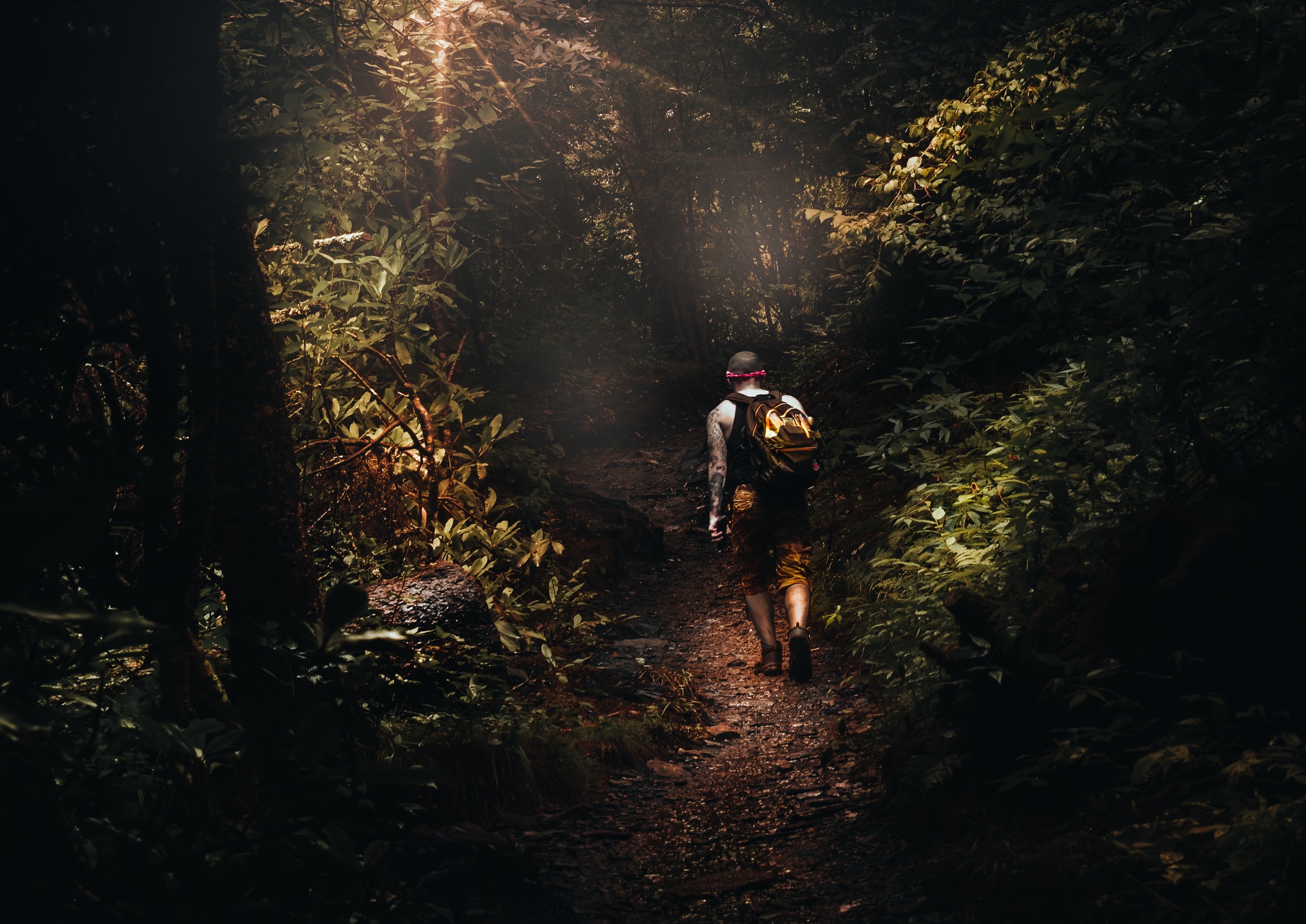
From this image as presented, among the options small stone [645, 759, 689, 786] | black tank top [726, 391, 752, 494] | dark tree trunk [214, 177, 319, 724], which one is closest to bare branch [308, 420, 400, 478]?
dark tree trunk [214, 177, 319, 724]

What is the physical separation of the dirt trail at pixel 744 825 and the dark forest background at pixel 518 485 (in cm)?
28

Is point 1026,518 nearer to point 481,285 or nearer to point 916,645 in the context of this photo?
point 916,645

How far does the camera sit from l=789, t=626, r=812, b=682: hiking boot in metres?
6.40

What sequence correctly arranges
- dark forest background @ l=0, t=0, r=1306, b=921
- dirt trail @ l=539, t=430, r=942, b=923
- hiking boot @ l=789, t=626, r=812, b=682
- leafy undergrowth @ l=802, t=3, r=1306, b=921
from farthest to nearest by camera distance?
hiking boot @ l=789, t=626, r=812, b=682 → dirt trail @ l=539, t=430, r=942, b=923 → leafy undergrowth @ l=802, t=3, r=1306, b=921 → dark forest background @ l=0, t=0, r=1306, b=921

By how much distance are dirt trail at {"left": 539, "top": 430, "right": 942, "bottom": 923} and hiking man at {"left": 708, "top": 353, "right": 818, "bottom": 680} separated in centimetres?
56

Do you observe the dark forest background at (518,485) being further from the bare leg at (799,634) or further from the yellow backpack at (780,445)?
the yellow backpack at (780,445)

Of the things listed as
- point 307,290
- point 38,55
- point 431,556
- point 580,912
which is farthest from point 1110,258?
point 307,290

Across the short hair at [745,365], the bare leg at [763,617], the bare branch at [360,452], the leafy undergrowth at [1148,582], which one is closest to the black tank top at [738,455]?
the short hair at [745,365]

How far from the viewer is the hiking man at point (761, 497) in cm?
688

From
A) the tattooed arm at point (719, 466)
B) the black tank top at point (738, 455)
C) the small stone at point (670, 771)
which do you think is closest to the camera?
the small stone at point (670, 771)

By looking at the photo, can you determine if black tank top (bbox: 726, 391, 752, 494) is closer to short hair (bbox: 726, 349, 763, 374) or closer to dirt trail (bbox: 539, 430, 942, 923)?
short hair (bbox: 726, 349, 763, 374)

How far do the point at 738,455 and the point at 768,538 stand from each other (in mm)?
750

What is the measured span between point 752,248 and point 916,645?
74.7 ft

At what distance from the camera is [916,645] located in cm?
509
